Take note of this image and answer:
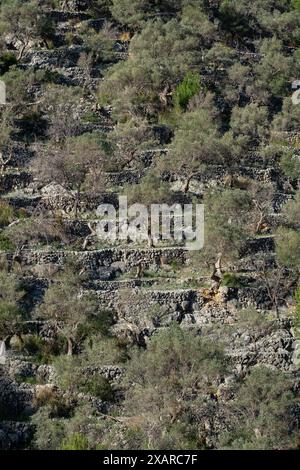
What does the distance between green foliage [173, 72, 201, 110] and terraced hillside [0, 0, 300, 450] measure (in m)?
0.20

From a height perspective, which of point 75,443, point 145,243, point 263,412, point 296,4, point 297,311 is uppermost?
point 296,4

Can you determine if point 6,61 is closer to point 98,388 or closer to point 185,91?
point 185,91

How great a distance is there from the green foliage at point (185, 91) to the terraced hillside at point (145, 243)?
0.67ft

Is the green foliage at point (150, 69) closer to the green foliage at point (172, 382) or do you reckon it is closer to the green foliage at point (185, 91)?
the green foliage at point (185, 91)

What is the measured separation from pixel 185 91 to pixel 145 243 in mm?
16180

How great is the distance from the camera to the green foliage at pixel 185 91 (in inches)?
2104

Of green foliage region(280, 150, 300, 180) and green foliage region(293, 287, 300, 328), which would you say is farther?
green foliage region(280, 150, 300, 180)

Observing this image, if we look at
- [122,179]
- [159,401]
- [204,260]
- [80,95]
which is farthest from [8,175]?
[159,401]

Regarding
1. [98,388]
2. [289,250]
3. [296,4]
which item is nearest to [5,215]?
[98,388]

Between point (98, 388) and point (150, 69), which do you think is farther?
point (150, 69)

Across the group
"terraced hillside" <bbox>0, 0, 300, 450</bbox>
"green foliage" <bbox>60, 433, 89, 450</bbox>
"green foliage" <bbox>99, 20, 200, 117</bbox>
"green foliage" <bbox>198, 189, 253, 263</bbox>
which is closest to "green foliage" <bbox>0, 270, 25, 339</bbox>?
"terraced hillside" <bbox>0, 0, 300, 450</bbox>

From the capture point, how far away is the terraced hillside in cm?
3138

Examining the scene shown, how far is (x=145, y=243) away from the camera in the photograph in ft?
Result: 137

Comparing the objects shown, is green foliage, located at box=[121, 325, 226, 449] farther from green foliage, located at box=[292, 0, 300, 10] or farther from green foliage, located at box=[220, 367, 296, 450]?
green foliage, located at box=[292, 0, 300, 10]
